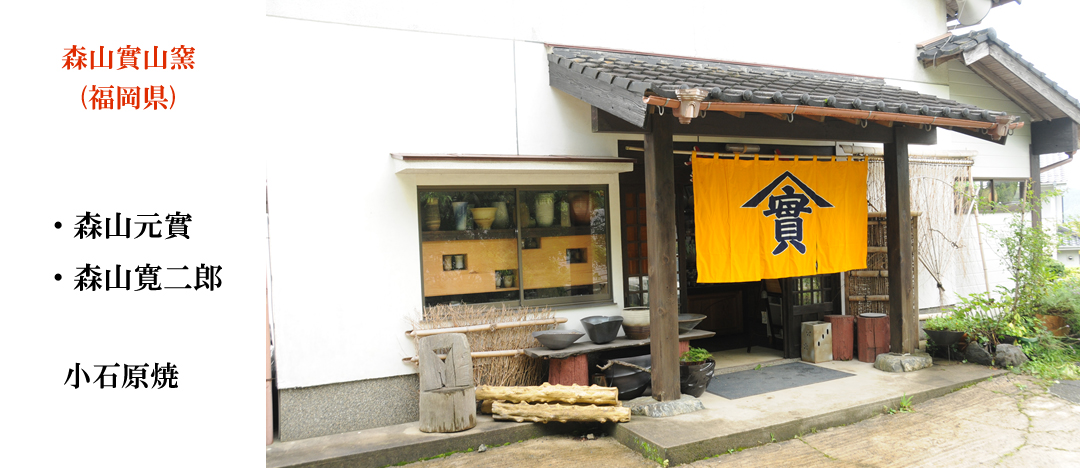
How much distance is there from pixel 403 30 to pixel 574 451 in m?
4.25

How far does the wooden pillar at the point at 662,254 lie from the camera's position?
18.6 ft

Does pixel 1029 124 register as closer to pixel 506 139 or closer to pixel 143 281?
pixel 506 139

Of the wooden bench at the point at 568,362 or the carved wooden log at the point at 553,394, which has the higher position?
the wooden bench at the point at 568,362

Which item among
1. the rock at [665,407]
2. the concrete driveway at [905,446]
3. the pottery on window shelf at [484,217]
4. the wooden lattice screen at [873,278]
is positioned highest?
the pottery on window shelf at [484,217]

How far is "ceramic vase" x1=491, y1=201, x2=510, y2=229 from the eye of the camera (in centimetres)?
636

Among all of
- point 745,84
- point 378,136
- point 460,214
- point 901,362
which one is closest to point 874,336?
point 901,362

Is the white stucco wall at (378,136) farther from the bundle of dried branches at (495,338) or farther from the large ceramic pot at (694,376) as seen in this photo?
the large ceramic pot at (694,376)

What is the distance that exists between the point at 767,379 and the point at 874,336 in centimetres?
179

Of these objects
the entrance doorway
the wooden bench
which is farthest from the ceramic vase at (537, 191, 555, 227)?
the wooden bench

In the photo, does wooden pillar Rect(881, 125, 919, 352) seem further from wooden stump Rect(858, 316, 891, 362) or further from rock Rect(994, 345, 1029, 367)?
rock Rect(994, 345, 1029, 367)

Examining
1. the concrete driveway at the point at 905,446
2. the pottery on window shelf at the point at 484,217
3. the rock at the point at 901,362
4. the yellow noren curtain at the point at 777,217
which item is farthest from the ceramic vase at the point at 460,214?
the rock at the point at 901,362

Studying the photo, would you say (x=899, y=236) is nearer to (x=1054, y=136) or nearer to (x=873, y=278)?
(x=873, y=278)

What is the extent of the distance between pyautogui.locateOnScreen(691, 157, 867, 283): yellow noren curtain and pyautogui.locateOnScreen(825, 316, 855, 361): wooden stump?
917mm

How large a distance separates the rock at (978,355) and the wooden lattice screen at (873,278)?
2.98 ft
